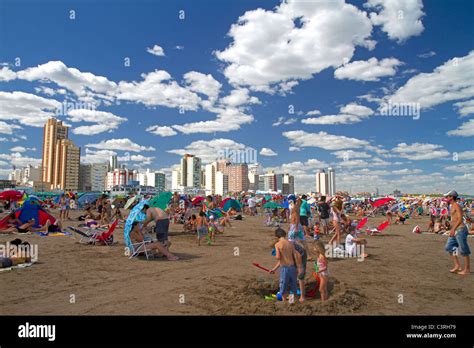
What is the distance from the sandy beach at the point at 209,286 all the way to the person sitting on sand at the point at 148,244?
0.94 ft

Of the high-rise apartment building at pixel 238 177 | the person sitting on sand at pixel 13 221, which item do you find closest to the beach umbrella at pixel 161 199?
the person sitting on sand at pixel 13 221

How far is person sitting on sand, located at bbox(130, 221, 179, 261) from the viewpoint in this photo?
25.6 feet

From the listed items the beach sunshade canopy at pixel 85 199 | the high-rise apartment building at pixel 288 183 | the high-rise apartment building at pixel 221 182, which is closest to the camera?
the beach sunshade canopy at pixel 85 199

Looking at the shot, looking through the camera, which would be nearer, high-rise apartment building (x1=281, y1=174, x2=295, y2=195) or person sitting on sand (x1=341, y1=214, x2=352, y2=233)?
person sitting on sand (x1=341, y1=214, x2=352, y2=233)

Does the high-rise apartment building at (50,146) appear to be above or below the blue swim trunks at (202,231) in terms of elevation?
above

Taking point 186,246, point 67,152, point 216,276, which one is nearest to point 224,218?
point 186,246

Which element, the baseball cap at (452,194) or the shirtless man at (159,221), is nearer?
the baseball cap at (452,194)

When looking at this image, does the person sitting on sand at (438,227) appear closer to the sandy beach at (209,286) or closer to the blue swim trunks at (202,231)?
the sandy beach at (209,286)

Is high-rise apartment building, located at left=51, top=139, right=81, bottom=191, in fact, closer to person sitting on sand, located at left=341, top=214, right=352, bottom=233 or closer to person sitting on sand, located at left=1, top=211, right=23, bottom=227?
person sitting on sand, located at left=1, top=211, right=23, bottom=227

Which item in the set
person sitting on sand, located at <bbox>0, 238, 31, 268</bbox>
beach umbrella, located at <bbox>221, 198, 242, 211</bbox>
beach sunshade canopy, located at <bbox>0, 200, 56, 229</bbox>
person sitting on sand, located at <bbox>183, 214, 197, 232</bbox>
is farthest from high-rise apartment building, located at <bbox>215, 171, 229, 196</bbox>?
person sitting on sand, located at <bbox>0, 238, 31, 268</bbox>

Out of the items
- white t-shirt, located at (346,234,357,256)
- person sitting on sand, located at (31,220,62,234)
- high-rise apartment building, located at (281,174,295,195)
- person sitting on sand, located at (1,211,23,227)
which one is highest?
high-rise apartment building, located at (281,174,295,195)

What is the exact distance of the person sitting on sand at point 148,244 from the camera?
7.79 meters

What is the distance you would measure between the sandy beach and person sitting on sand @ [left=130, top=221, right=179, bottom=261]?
29 cm
